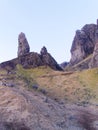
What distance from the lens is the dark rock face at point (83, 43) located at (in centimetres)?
14338

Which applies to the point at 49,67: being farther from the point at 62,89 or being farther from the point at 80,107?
the point at 80,107

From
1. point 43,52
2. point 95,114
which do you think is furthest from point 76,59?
point 95,114

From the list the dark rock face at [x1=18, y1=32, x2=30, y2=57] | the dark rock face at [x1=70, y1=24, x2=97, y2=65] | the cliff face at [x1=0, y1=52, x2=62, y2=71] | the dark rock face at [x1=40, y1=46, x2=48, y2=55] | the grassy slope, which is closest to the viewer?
the grassy slope

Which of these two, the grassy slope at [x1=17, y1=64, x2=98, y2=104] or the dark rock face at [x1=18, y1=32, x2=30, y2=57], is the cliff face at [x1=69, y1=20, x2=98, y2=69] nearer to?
the dark rock face at [x1=18, y1=32, x2=30, y2=57]

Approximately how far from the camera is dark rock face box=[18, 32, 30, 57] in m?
102

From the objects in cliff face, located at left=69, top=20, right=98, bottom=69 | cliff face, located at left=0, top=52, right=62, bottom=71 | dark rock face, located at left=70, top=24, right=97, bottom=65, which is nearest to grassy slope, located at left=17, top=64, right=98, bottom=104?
cliff face, located at left=0, top=52, right=62, bottom=71

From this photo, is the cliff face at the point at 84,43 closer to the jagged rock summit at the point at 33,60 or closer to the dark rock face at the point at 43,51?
the dark rock face at the point at 43,51

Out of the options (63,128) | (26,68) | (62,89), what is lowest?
(63,128)

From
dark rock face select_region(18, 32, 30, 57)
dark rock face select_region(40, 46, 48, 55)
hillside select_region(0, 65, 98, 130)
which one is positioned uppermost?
dark rock face select_region(18, 32, 30, 57)

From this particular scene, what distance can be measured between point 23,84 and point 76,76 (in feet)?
51.2

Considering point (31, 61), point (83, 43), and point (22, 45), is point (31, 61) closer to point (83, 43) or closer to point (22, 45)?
point (22, 45)

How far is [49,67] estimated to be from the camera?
93.7 metres

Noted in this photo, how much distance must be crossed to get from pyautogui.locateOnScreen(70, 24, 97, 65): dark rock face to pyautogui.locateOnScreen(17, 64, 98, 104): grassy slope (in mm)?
56924

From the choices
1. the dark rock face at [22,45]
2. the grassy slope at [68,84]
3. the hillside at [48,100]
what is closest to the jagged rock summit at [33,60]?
the dark rock face at [22,45]
